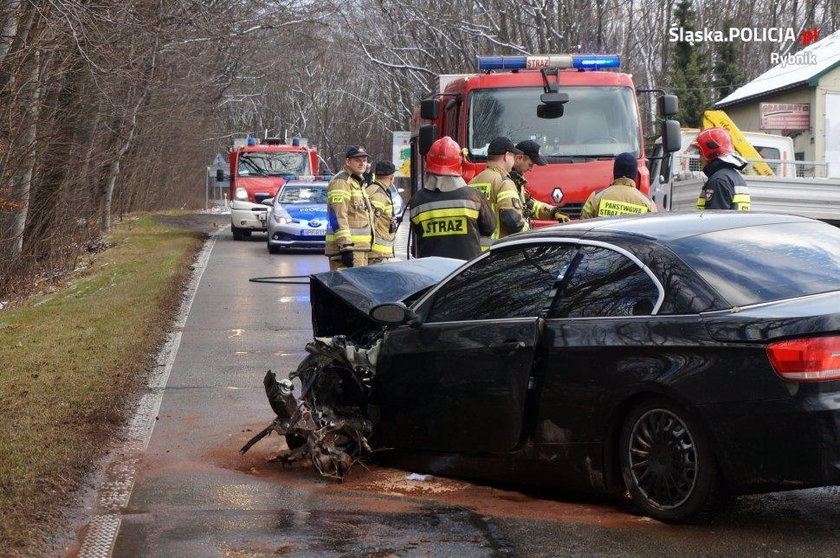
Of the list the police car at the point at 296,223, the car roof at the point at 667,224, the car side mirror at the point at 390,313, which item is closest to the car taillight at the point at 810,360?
the car roof at the point at 667,224

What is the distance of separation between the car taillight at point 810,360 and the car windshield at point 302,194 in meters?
22.1

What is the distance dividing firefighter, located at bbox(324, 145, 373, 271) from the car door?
4409 millimetres

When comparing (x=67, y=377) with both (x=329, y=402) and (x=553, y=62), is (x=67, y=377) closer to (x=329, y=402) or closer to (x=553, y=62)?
(x=329, y=402)

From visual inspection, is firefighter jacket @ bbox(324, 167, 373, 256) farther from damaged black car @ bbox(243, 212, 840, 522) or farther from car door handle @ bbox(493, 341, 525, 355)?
car door handle @ bbox(493, 341, 525, 355)

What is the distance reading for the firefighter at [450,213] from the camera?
31.2 feet

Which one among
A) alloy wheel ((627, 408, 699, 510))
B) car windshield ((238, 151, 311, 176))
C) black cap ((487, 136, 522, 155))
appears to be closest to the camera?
alloy wheel ((627, 408, 699, 510))

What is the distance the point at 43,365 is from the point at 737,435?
7.34 m

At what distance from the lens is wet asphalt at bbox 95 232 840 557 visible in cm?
550

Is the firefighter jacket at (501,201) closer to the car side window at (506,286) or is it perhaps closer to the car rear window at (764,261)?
the car side window at (506,286)

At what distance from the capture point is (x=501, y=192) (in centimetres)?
1003

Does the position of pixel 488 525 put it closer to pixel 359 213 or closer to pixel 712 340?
pixel 712 340

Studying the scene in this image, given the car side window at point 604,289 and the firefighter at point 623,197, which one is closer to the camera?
the car side window at point 604,289

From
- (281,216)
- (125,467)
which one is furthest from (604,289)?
(281,216)

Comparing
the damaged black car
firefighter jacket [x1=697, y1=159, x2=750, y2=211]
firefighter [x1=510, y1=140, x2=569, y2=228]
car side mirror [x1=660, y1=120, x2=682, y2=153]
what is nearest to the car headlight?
car side mirror [x1=660, y1=120, x2=682, y2=153]
